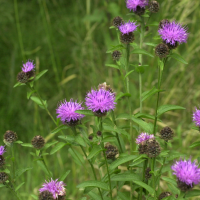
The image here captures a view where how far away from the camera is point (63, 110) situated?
1.80m

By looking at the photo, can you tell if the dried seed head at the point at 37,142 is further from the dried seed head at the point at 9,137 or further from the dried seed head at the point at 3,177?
the dried seed head at the point at 3,177

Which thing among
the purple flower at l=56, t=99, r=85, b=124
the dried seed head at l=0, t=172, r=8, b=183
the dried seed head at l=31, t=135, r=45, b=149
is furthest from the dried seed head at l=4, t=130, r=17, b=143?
the purple flower at l=56, t=99, r=85, b=124

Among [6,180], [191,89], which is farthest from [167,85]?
[6,180]

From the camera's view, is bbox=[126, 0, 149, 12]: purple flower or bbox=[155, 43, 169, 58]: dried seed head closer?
bbox=[155, 43, 169, 58]: dried seed head

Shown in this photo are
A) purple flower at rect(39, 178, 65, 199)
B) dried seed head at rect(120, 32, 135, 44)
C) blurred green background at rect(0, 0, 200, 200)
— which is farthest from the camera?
blurred green background at rect(0, 0, 200, 200)

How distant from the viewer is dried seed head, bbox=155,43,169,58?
1766 mm

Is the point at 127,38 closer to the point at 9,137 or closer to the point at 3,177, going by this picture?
the point at 9,137

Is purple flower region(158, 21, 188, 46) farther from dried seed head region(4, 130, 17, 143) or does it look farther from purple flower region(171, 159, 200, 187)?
dried seed head region(4, 130, 17, 143)

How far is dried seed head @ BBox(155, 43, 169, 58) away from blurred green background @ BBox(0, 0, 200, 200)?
1.64m

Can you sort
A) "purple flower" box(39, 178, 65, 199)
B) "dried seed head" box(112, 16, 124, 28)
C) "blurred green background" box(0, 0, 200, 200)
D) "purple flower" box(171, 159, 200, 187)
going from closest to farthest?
"purple flower" box(171, 159, 200, 187) < "purple flower" box(39, 178, 65, 199) < "dried seed head" box(112, 16, 124, 28) < "blurred green background" box(0, 0, 200, 200)

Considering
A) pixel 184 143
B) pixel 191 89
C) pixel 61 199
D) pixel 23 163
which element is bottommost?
pixel 61 199

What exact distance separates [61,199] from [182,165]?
0.75 m

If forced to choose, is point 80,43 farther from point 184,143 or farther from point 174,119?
point 184,143

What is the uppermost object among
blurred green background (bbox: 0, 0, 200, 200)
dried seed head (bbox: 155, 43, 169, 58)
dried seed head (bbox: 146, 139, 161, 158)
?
blurred green background (bbox: 0, 0, 200, 200)
